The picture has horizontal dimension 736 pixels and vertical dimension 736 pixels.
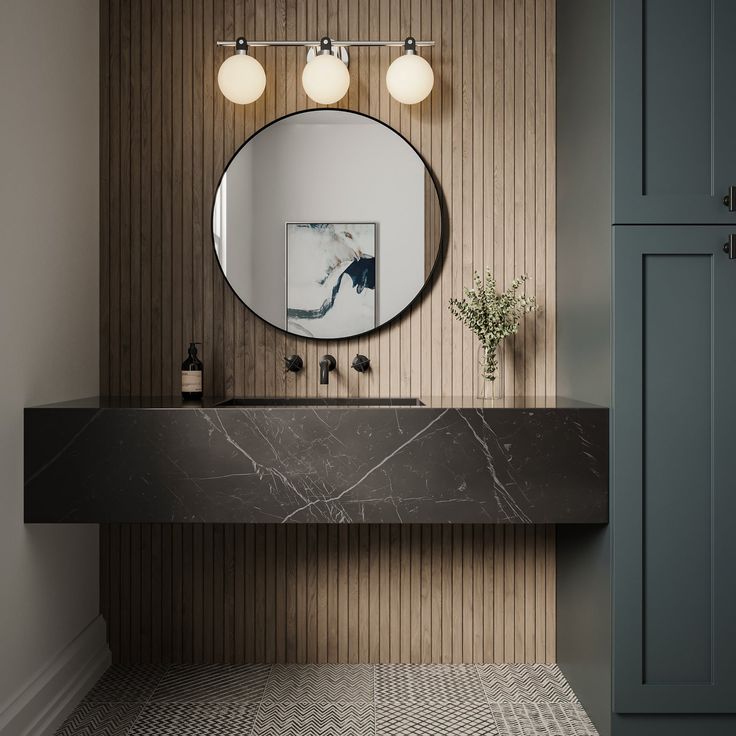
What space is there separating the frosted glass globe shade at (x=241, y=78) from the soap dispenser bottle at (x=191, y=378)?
88 centimetres

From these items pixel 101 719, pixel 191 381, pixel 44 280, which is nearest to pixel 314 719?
pixel 101 719

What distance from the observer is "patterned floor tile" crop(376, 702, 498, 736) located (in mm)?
1933

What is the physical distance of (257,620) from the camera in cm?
237

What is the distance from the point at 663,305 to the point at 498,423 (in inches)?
21.3

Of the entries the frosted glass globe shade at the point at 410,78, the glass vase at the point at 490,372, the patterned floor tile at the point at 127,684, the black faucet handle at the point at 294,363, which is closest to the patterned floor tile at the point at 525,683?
the glass vase at the point at 490,372

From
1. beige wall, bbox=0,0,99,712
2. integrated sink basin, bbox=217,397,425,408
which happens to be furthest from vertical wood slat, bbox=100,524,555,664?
integrated sink basin, bbox=217,397,425,408

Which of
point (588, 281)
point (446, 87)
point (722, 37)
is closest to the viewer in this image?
point (722, 37)

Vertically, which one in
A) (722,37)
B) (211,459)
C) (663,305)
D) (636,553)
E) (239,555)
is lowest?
(239,555)

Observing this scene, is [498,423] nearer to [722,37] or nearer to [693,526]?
[693,526]

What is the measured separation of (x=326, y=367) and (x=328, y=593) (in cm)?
80

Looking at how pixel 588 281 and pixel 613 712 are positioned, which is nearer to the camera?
pixel 613 712

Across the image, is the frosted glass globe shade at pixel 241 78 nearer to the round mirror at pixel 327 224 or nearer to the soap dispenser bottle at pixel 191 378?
the round mirror at pixel 327 224

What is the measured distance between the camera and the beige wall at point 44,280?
5.74 ft

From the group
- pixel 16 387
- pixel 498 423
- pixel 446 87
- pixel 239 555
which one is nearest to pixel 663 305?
pixel 498 423
